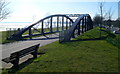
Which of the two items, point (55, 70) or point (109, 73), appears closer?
point (109, 73)

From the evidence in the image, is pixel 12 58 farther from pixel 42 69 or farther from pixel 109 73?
pixel 109 73

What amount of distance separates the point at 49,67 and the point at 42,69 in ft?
1.33

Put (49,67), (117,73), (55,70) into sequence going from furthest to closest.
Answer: (49,67)
(55,70)
(117,73)

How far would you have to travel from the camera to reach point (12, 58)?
25.0 feet

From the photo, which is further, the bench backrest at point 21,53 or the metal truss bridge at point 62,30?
the metal truss bridge at point 62,30

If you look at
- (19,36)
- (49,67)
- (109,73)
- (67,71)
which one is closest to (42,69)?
(49,67)

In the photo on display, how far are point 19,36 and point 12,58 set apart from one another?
65.6 feet

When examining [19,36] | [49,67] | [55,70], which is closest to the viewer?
[55,70]

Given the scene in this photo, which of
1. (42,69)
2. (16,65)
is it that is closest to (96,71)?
(42,69)

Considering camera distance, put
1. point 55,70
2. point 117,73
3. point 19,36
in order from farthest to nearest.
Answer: point 19,36 < point 55,70 < point 117,73

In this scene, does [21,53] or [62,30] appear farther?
[62,30]

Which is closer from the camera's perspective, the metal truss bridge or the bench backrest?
the bench backrest

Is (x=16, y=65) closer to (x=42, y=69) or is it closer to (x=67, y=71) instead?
(x=42, y=69)

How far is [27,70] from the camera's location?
6.84m
